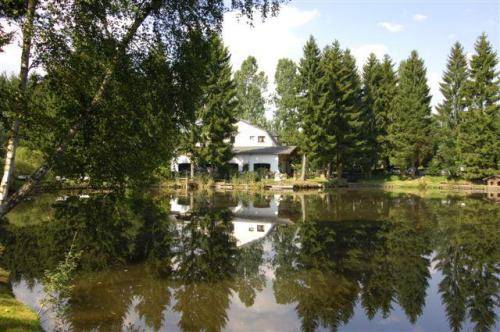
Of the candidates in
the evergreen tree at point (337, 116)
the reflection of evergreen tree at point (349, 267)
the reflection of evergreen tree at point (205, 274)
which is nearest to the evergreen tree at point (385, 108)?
the evergreen tree at point (337, 116)

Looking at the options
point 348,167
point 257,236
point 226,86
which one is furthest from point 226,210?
point 348,167

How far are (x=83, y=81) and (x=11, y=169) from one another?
81.4 inches

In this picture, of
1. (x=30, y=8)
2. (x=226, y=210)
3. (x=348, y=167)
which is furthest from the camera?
(x=348, y=167)

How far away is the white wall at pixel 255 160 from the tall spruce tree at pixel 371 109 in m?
9.86

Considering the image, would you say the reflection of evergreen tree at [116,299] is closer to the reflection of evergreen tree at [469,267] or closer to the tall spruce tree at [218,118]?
the reflection of evergreen tree at [469,267]

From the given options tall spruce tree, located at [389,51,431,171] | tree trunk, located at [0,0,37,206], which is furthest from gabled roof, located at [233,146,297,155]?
tree trunk, located at [0,0,37,206]

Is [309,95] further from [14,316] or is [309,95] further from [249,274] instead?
[14,316]

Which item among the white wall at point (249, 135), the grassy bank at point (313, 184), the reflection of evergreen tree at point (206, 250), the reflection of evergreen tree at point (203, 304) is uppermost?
the white wall at point (249, 135)

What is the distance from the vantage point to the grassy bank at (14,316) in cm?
681

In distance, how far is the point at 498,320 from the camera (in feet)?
29.9

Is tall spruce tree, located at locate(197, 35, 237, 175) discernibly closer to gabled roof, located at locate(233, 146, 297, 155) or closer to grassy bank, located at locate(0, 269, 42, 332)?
gabled roof, located at locate(233, 146, 297, 155)

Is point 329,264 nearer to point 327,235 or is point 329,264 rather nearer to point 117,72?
point 327,235

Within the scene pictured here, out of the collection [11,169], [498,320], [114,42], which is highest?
[114,42]

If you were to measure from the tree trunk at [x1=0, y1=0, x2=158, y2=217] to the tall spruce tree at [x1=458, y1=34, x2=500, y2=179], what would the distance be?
145 feet
